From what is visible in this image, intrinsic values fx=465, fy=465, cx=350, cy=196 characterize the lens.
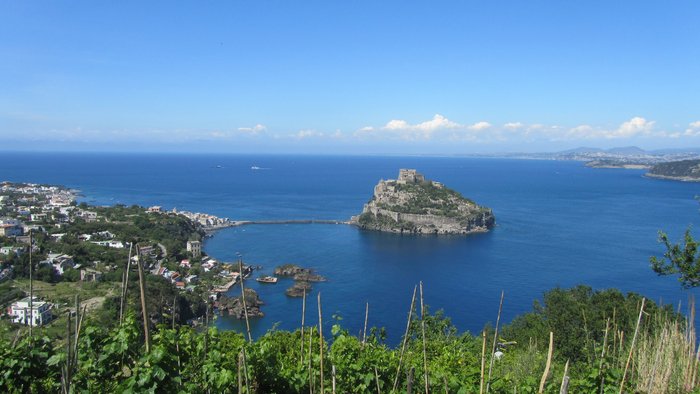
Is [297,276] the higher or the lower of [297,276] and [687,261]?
the lower

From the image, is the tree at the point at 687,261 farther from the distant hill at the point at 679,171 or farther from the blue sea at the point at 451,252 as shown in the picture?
the distant hill at the point at 679,171

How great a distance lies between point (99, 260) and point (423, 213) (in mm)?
21655

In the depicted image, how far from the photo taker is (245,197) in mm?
46969

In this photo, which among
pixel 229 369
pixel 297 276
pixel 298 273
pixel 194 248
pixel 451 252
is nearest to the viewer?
pixel 229 369

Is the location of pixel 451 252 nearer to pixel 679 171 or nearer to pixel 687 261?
pixel 687 261

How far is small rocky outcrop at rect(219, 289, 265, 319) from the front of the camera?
608 inches

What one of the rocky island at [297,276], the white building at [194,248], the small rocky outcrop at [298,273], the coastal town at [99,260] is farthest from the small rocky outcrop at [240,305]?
the white building at [194,248]

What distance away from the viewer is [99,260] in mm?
18094

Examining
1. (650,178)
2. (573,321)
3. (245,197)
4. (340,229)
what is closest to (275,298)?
(573,321)

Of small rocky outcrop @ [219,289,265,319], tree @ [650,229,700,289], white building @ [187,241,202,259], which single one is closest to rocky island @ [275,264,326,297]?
small rocky outcrop @ [219,289,265,319]

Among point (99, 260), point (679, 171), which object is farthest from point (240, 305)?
point (679, 171)

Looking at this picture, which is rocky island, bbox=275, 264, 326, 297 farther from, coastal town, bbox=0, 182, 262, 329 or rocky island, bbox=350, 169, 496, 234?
rocky island, bbox=350, 169, 496, 234

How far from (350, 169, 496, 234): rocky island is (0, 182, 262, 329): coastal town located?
10912 millimetres

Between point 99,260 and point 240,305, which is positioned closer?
point 240,305
